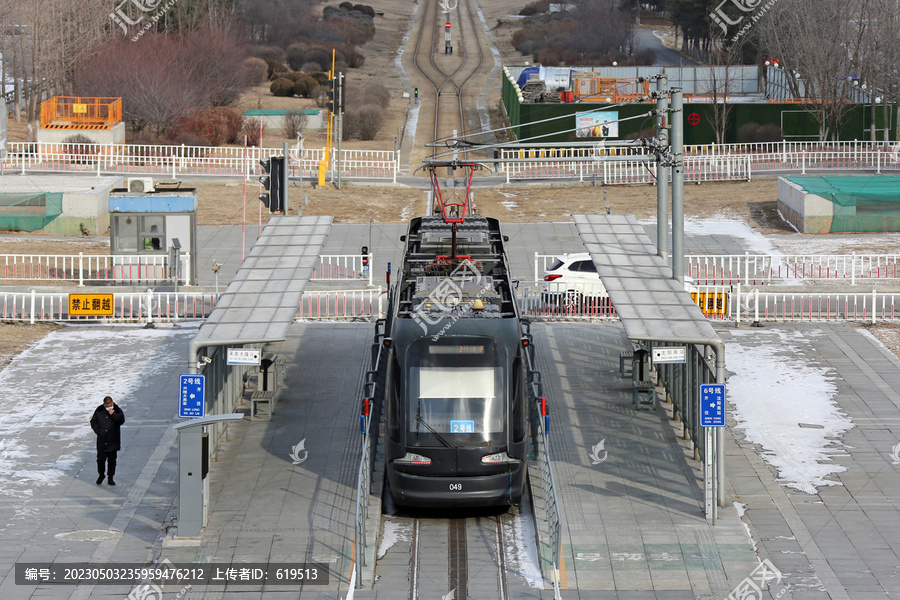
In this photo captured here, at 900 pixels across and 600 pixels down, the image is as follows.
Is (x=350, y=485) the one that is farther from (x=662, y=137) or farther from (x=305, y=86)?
(x=305, y=86)

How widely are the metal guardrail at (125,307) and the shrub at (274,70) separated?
48357 mm

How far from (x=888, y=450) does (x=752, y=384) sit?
367 centimetres

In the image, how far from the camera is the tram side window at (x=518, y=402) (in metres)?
15.6

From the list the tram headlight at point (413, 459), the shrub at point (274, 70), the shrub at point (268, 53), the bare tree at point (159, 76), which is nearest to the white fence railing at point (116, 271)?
the tram headlight at point (413, 459)

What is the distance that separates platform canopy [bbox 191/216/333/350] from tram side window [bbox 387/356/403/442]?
4.81 ft

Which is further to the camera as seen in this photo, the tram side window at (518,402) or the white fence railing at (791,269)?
the white fence railing at (791,269)

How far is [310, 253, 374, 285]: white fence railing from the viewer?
94.4ft

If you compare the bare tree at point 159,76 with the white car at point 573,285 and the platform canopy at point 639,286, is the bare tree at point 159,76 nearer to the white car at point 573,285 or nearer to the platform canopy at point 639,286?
the white car at point 573,285

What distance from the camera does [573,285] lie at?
2709 centimetres

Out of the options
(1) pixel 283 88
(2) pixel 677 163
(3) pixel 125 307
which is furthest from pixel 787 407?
(1) pixel 283 88

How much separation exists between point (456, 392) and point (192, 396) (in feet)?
10.9

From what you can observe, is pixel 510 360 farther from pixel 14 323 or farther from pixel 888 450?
pixel 14 323

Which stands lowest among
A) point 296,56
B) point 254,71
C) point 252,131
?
point 252,131

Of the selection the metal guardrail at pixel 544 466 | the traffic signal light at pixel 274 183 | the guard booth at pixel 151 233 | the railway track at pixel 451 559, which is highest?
the traffic signal light at pixel 274 183
